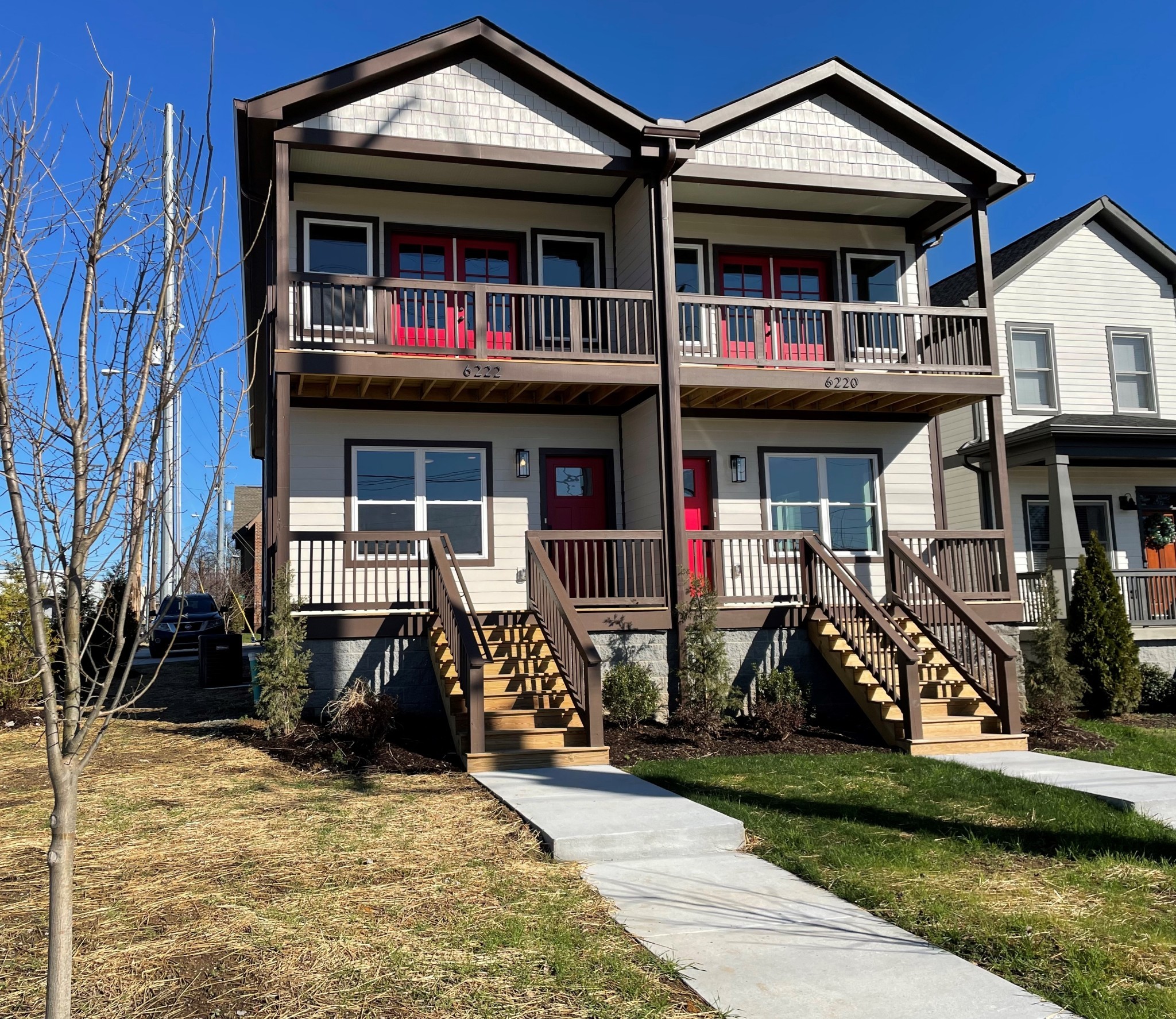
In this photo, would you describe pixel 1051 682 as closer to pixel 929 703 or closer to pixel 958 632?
pixel 958 632

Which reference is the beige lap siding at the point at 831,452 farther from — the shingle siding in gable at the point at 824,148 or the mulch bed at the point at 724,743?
the mulch bed at the point at 724,743

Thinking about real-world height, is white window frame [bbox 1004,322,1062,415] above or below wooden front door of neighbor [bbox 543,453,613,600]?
above

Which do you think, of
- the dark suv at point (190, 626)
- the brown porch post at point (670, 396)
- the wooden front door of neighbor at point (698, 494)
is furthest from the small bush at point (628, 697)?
the dark suv at point (190, 626)

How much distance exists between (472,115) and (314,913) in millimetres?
10555

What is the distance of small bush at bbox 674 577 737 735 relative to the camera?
1157cm

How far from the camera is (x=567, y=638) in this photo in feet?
35.4

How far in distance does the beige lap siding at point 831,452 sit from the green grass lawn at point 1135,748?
3638mm

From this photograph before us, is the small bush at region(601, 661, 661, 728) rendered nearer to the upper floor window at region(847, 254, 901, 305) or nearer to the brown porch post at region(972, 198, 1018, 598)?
the brown porch post at region(972, 198, 1018, 598)

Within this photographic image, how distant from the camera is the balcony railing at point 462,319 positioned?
12156mm

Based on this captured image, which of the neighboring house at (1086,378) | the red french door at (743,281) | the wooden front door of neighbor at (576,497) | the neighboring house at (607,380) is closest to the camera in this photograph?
the neighboring house at (607,380)

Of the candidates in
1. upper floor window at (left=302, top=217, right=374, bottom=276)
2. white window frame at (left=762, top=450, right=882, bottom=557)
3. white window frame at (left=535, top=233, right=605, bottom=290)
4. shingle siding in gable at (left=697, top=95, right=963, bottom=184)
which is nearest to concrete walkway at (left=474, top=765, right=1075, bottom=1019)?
white window frame at (left=762, top=450, right=882, bottom=557)

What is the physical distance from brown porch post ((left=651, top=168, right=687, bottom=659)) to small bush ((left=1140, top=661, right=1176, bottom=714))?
25.8 ft

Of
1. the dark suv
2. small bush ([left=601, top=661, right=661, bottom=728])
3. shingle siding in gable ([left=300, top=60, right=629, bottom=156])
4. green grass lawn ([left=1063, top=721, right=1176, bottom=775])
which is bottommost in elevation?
green grass lawn ([left=1063, top=721, right=1176, bottom=775])

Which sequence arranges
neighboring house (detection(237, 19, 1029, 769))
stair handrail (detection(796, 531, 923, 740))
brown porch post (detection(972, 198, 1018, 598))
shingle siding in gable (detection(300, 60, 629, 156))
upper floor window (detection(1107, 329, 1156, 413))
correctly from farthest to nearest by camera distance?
1. upper floor window (detection(1107, 329, 1156, 413))
2. brown porch post (detection(972, 198, 1018, 598))
3. shingle siding in gable (detection(300, 60, 629, 156))
4. neighboring house (detection(237, 19, 1029, 769))
5. stair handrail (detection(796, 531, 923, 740))
